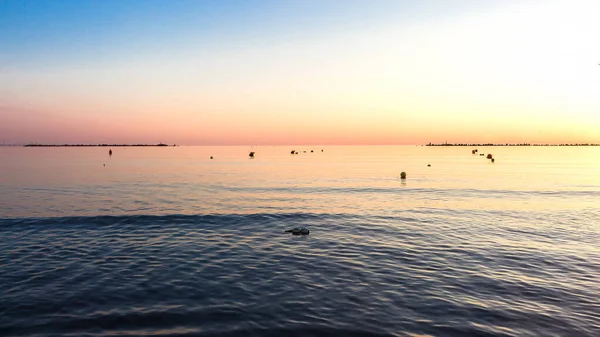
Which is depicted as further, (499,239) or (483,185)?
(483,185)

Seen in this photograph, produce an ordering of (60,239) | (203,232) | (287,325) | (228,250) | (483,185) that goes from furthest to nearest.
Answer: (483,185) → (203,232) → (60,239) → (228,250) → (287,325)

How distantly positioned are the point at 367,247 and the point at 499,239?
906cm

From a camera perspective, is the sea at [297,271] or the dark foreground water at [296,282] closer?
the dark foreground water at [296,282]

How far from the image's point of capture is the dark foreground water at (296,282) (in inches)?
487

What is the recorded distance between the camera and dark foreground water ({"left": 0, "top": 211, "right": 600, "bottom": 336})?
40.6ft

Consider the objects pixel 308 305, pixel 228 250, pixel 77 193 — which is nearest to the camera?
pixel 308 305

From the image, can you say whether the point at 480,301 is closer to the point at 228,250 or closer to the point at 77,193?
the point at 228,250

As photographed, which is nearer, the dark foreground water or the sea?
the dark foreground water

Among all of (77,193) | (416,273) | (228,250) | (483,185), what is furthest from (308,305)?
(483,185)

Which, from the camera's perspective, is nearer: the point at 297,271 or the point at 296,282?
the point at 296,282

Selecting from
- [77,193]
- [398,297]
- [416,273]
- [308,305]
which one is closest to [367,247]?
[416,273]

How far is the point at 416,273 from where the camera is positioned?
17531 millimetres

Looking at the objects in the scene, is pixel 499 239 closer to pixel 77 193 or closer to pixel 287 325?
pixel 287 325

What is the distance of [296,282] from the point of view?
1638 centimetres
